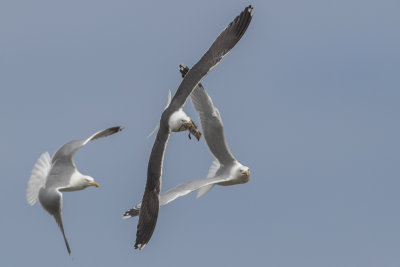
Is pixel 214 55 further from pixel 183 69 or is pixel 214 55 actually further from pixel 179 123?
pixel 179 123

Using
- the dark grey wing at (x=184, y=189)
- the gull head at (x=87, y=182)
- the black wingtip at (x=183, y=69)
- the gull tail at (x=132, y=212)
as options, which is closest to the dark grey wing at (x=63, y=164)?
the gull head at (x=87, y=182)

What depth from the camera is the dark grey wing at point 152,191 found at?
19656 millimetres

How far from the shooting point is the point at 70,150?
20.2 m

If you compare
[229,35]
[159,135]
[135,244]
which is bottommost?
[135,244]

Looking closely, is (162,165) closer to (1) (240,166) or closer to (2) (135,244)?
(2) (135,244)

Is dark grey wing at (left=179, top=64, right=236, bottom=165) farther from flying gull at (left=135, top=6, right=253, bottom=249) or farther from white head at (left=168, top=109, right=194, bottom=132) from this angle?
white head at (left=168, top=109, right=194, bottom=132)

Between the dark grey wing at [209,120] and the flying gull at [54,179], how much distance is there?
2249 millimetres

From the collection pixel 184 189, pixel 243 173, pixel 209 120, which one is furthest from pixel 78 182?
pixel 243 173

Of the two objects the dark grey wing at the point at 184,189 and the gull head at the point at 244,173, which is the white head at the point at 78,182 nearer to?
the dark grey wing at the point at 184,189

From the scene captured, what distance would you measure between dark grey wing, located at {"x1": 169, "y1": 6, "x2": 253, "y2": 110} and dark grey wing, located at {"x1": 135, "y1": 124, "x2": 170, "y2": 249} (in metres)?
0.63

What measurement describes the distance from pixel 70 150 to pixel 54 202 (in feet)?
2.53

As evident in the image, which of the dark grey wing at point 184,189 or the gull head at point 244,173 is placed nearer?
the dark grey wing at point 184,189

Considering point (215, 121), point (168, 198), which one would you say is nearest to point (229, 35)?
point (215, 121)

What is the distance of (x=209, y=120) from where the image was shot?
21.9 m
